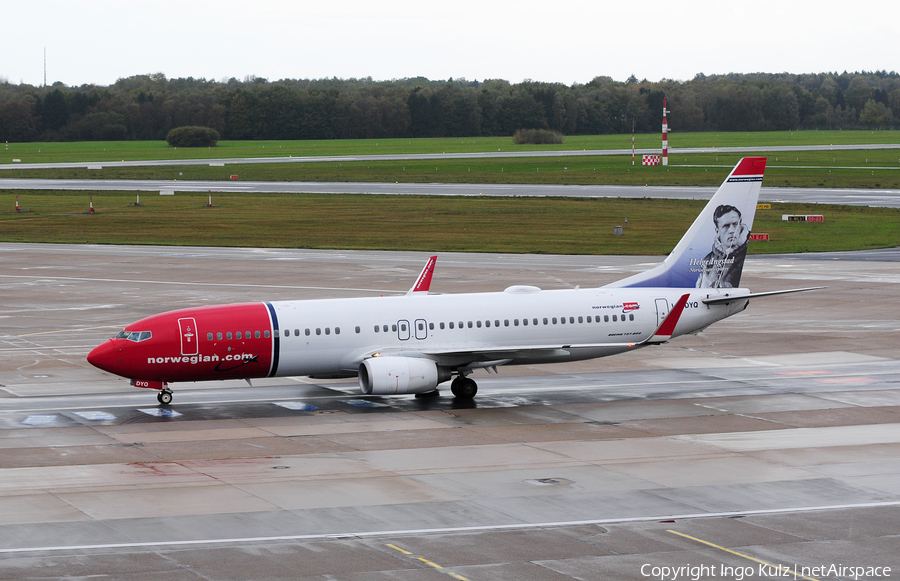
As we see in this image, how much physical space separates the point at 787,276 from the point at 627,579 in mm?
51616

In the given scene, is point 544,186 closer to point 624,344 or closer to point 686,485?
point 624,344

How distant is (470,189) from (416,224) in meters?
35.5

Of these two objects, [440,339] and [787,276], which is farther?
[787,276]

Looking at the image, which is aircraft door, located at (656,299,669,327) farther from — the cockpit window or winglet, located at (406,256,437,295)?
the cockpit window

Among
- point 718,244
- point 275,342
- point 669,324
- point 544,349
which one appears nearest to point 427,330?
point 544,349

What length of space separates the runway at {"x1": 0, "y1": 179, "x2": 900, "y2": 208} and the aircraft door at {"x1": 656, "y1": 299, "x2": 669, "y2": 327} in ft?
258

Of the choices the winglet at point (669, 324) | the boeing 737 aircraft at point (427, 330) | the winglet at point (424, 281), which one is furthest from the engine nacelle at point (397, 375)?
the winglet at point (669, 324)

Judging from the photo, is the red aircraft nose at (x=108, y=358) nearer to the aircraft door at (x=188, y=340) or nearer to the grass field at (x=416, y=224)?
the aircraft door at (x=188, y=340)

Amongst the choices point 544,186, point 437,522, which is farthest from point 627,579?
point 544,186

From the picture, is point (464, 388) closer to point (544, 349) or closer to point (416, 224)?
point (544, 349)

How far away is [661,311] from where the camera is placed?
4125 centimetres

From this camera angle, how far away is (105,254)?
8275 centimetres

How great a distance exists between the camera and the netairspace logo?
21438mm

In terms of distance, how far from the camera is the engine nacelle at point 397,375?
120 feet
